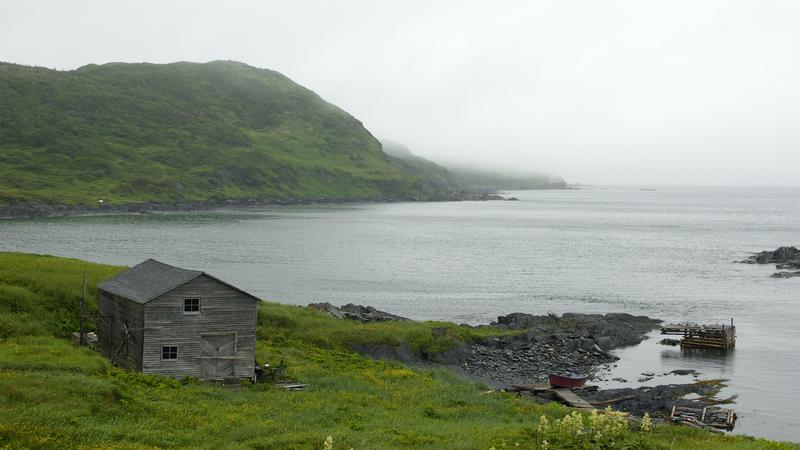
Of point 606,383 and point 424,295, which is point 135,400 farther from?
point 424,295

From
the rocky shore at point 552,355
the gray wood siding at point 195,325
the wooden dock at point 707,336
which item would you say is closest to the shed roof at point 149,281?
the gray wood siding at point 195,325

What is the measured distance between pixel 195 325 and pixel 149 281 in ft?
15.3

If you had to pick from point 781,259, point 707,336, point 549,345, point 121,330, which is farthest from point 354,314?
point 781,259

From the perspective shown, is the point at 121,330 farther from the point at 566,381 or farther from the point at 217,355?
the point at 566,381

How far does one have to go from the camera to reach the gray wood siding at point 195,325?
139 ft

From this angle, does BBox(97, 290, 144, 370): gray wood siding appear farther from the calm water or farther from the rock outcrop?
the calm water

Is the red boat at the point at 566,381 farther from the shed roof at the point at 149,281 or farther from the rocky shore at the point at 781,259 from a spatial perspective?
the rocky shore at the point at 781,259

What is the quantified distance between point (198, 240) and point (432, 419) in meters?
120

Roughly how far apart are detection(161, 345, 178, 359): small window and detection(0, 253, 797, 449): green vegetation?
6.30ft

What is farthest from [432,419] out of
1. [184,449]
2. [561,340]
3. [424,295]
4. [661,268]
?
[661,268]

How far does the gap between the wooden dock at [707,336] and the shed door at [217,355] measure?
150 ft

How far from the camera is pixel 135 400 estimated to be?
34438mm

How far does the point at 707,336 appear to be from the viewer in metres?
71.8

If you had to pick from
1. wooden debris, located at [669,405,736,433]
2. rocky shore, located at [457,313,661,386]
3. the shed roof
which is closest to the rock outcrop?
rocky shore, located at [457,313,661,386]
